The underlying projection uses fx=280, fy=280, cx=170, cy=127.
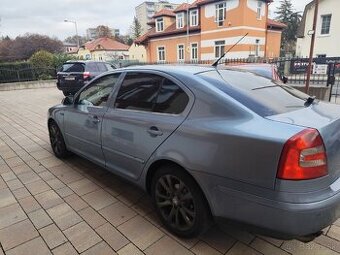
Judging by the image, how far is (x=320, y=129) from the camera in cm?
196

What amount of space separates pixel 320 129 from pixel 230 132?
617 millimetres

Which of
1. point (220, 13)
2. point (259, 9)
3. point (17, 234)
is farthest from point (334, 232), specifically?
point (259, 9)

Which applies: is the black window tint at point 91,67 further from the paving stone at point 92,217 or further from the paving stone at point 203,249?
the paving stone at point 203,249

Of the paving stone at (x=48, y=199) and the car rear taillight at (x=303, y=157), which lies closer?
the car rear taillight at (x=303, y=157)

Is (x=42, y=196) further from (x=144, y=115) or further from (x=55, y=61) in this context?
(x=55, y=61)

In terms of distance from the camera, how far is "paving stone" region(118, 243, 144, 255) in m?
2.44

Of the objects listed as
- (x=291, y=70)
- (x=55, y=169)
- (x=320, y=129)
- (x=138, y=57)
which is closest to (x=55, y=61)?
(x=291, y=70)

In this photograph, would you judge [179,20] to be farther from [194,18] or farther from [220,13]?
[220,13]

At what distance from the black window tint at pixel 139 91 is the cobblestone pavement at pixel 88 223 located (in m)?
1.16

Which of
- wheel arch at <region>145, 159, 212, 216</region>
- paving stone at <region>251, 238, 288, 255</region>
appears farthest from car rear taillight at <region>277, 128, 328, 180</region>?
paving stone at <region>251, 238, 288, 255</region>

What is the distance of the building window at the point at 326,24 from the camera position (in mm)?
26578

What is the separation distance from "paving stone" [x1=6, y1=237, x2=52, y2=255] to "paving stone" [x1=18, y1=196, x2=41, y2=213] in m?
0.63

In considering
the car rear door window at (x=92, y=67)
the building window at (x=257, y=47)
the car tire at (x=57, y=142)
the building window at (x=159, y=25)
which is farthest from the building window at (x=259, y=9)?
the car tire at (x=57, y=142)

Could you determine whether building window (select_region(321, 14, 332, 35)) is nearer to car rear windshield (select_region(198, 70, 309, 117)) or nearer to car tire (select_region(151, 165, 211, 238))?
car rear windshield (select_region(198, 70, 309, 117))
